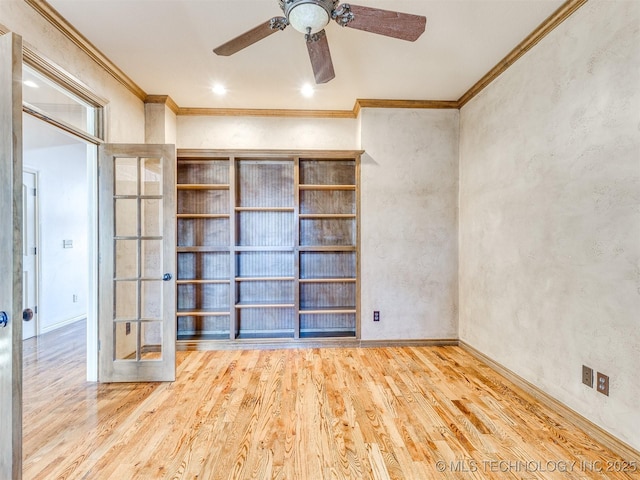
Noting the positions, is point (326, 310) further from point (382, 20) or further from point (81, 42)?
point (81, 42)

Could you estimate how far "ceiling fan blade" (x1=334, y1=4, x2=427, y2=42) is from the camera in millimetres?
1570

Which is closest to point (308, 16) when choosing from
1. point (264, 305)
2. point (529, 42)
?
point (529, 42)

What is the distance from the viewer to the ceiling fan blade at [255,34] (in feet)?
5.48

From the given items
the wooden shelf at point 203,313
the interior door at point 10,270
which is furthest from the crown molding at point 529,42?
the wooden shelf at point 203,313

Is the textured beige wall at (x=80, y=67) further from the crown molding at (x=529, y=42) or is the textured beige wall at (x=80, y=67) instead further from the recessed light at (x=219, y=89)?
the crown molding at (x=529, y=42)

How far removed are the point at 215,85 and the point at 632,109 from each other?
3.32 meters

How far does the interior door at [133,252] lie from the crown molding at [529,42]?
3020 millimetres

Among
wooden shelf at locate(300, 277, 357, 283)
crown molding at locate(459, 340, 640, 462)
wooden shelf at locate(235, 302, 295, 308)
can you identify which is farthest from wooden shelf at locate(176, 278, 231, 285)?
crown molding at locate(459, 340, 640, 462)

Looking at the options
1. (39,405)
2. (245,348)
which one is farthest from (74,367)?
(245,348)

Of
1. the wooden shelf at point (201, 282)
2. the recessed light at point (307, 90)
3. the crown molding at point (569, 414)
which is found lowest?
the crown molding at point (569, 414)

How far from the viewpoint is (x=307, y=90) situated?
332cm

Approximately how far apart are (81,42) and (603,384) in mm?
4391

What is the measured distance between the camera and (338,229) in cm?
390

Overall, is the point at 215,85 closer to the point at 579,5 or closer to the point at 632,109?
the point at 579,5
